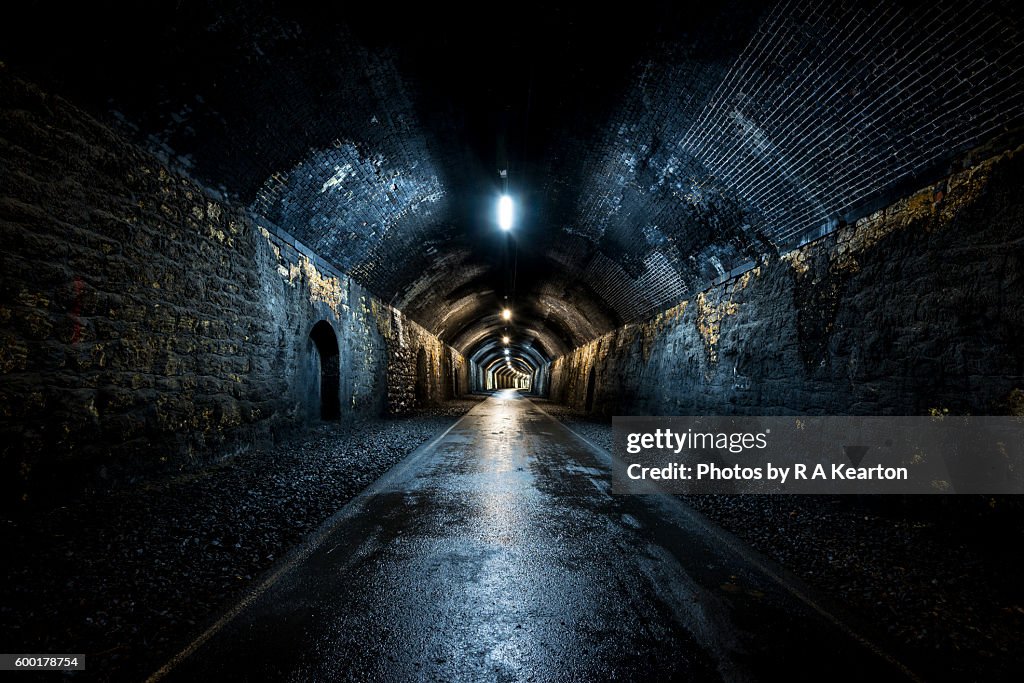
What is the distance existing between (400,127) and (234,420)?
482cm

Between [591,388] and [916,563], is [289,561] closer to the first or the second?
[916,563]

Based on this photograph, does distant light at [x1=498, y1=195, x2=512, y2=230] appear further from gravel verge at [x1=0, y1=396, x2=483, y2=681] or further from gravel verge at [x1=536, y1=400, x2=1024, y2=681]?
gravel verge at [x1=536, y1=400, x2=1024, y2=681]

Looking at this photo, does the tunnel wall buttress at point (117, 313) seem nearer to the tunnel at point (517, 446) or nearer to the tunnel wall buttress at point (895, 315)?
the tunnel at point (517, 446)

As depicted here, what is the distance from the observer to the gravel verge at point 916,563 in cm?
215

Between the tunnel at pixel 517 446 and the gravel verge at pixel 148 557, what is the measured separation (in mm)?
31

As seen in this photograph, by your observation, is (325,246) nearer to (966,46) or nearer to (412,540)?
(412,540)

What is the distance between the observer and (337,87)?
546cm

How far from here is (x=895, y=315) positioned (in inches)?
170

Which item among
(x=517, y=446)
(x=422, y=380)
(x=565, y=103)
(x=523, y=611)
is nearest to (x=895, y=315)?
(x=523, y=611)

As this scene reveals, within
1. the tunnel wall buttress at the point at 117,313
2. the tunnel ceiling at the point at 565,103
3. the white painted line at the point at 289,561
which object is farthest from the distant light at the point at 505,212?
the white painted line at the point at 289,561

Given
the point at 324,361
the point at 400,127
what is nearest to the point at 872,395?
the point at 400,127

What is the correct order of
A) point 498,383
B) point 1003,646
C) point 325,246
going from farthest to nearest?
point 498,383 → point 325,246 → point 1003,646

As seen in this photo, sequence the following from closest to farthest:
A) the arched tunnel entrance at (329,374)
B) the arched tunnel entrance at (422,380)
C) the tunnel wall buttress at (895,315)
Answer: the tunnel wall buttress at (895,315) < the arched tunnel entrance at (329,374) < the arched tunnel entrance at (422,380)

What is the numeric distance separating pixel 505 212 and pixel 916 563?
29.5 ft
